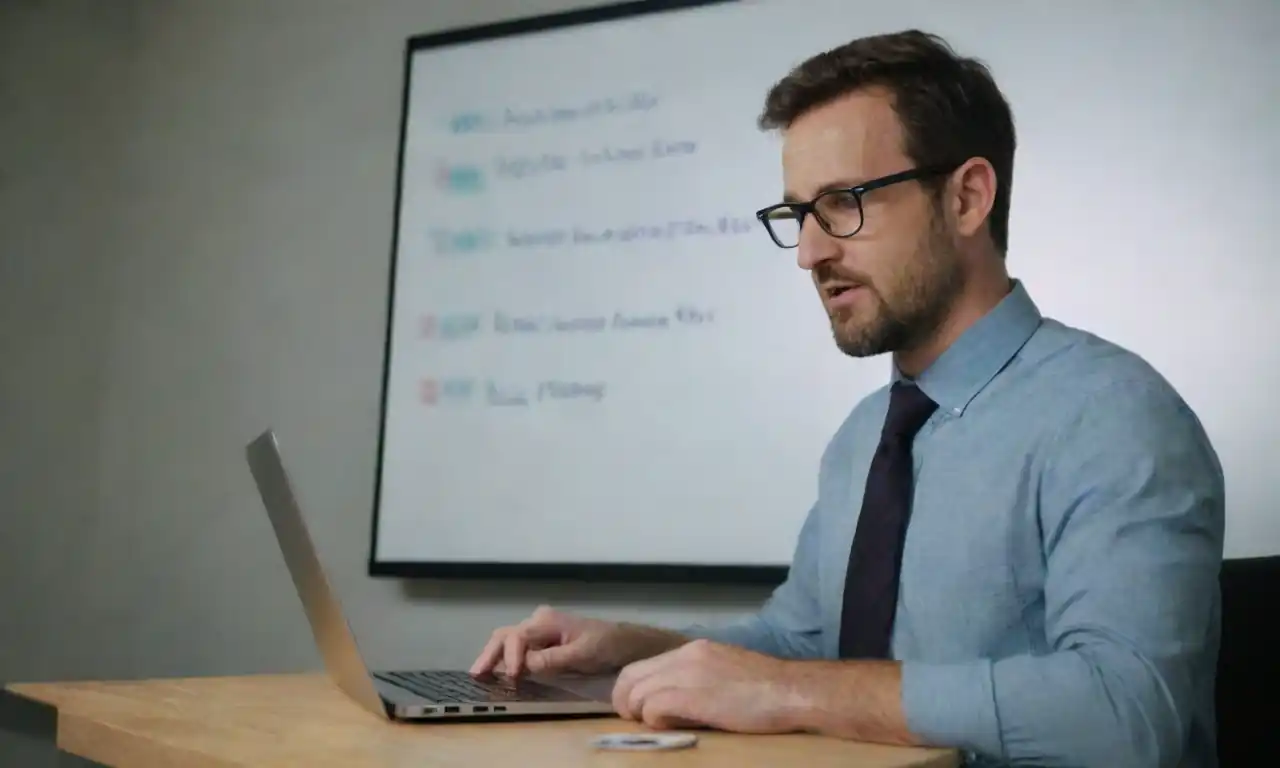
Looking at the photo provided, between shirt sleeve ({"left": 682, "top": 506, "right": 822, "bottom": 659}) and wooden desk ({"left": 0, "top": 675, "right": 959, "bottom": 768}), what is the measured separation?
1.41ft

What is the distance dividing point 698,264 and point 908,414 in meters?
0.74

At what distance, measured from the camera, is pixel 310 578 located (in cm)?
96

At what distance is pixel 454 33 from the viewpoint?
7.03 ft

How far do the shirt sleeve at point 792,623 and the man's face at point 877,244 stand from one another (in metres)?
0.29

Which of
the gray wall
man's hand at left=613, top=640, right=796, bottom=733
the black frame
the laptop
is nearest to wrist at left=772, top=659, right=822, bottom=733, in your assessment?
man's hand at left=613, top=640, right=796, bottom=733

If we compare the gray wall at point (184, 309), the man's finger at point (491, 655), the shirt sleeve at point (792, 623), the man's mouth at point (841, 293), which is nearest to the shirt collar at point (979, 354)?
the man's mouth at point (841, 293)

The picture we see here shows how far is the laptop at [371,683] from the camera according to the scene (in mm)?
889

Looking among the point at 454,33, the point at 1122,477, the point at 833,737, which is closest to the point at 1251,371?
the point at 1122,477

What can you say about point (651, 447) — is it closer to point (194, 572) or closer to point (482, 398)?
point (482, 398)

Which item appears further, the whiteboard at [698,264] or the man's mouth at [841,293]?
the whiteboard at [698,264]

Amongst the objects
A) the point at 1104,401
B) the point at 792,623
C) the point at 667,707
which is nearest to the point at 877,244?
the point at 1104,401

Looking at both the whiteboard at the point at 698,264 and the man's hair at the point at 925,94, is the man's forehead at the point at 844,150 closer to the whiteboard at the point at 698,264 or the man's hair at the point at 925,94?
the man's hair at the point at 925,94

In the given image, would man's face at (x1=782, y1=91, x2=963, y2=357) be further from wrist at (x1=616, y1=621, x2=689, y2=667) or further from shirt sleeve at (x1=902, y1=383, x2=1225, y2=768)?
wrist at (x1=616, y1=621, x2=689, y2=667)

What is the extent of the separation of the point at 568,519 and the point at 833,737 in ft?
3.59
